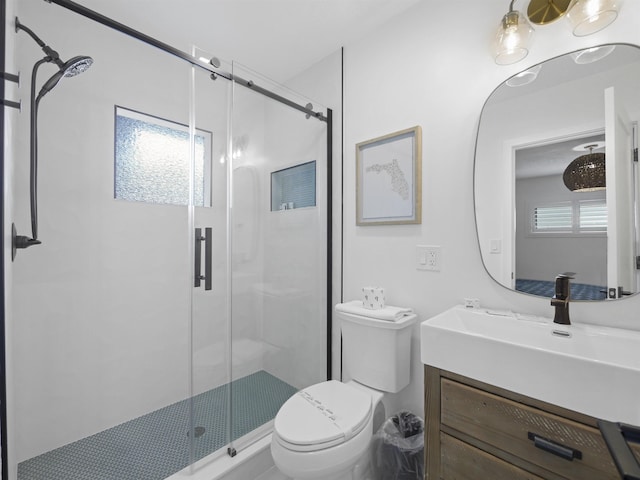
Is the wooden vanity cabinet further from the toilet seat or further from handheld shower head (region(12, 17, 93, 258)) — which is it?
handheld shower head (region(12, 17, 93, 258))

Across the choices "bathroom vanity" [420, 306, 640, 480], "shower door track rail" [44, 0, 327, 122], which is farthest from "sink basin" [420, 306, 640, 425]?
"shower door track rail" [44, 0, 327, 122]

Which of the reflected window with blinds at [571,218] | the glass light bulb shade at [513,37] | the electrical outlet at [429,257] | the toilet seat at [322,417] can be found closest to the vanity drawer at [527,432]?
the toilet seat at [322,417]

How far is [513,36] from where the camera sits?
1.26 meters

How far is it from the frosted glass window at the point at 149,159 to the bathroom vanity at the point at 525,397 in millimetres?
1755

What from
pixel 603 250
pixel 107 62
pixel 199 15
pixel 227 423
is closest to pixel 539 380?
pixel 603 250

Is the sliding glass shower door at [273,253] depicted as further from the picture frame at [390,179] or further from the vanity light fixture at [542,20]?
the vanity light fixture at [542,20]

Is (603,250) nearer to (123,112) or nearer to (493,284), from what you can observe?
(493,284)

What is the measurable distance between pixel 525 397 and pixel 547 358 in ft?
0.51

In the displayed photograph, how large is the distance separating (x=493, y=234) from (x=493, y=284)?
24cm

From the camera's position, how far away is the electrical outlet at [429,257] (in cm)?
156

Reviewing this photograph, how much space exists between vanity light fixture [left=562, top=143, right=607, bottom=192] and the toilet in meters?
0.94

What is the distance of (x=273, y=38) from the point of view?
1.95 meters

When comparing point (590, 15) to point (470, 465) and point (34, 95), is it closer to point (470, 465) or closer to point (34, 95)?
point (470, 465)

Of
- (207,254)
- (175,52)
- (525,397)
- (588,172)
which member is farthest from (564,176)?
(175,52)
